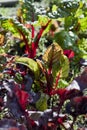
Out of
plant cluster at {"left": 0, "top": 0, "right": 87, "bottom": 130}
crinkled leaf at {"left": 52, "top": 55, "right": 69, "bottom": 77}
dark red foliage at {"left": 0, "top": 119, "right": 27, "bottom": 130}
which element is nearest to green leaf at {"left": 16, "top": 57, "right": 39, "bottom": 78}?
plant cluster at {"left": 0, "top": 0, "right": 87, "bottom": 130}

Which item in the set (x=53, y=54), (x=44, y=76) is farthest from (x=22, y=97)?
(x=44, y=76)

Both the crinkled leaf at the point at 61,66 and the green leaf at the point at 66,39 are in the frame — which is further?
the green leaf at the point at 66,39

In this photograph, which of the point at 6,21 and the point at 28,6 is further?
the point at 28,6

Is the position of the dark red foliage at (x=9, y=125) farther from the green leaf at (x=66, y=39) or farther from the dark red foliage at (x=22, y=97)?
the green leaf at (x=66, y=39)

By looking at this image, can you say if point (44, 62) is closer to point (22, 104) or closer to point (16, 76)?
point (16, 76)

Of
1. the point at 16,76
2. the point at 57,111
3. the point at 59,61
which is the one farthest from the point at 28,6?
the point at 57,111

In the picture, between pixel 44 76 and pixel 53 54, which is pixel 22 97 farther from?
pixel 44 76

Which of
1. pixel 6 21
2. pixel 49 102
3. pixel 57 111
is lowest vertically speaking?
pixel 49 102

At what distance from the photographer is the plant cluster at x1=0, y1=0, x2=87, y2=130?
155 cm

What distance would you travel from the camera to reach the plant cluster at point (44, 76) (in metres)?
1.55

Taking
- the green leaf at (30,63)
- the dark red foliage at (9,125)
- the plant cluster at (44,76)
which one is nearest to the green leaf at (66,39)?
the plant cluster at (44,76)

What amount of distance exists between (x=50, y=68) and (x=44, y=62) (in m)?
0.05

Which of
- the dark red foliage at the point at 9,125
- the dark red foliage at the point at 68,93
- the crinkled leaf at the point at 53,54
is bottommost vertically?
the dark red foliage at the point at 9,125

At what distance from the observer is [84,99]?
60.1 inches
